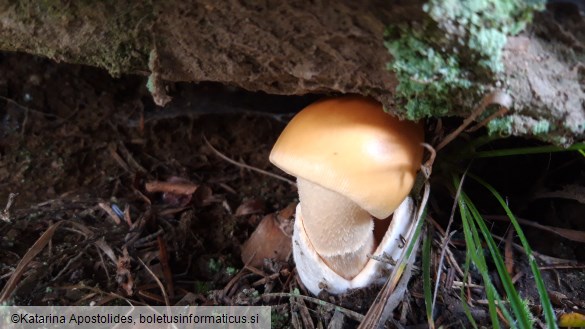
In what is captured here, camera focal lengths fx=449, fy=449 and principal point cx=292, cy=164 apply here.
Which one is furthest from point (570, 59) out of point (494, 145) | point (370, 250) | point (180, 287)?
point (180, 287)

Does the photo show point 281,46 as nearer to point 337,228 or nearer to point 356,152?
point 356,152

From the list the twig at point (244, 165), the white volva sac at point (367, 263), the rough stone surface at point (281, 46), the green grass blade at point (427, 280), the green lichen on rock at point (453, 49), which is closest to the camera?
the green lichen on rock at point (453, 49)

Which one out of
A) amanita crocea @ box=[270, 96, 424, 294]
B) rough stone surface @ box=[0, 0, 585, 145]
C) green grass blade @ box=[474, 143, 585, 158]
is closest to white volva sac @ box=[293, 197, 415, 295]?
amanita crocea @ box=[270, 96, 424, 294]

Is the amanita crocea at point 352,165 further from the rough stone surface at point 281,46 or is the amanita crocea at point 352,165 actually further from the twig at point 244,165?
the twig at point 244,165

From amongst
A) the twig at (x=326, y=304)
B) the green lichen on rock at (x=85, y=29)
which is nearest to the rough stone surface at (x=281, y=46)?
the green lichen on rock at (x=85, y=29)

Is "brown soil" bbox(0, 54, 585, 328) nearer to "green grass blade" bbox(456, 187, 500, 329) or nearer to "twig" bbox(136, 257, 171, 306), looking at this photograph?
"twig" bbox(136, 257, 171, 306)

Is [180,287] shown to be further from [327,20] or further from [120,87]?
[327,20]
